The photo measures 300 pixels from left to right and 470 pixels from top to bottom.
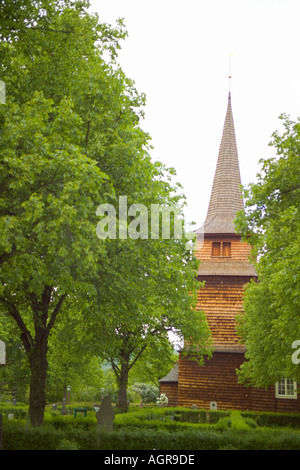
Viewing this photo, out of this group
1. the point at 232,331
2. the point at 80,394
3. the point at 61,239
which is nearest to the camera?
the point at 61,239

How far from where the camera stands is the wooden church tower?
110 ft

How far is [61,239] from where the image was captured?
12.6 m

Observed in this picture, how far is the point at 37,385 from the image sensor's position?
1631cm

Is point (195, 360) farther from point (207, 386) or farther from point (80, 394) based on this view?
point (80, 394)

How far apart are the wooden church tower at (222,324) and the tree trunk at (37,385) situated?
18.6m

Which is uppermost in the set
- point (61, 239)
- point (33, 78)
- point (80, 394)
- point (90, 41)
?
point (90, 41)

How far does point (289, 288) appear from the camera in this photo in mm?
14648

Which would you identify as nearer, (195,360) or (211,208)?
(195,360)

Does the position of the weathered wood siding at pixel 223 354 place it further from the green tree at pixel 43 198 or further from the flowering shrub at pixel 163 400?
the green tree at pixel 43 198

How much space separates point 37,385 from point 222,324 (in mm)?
21479

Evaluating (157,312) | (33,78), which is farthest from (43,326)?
(33,78)
